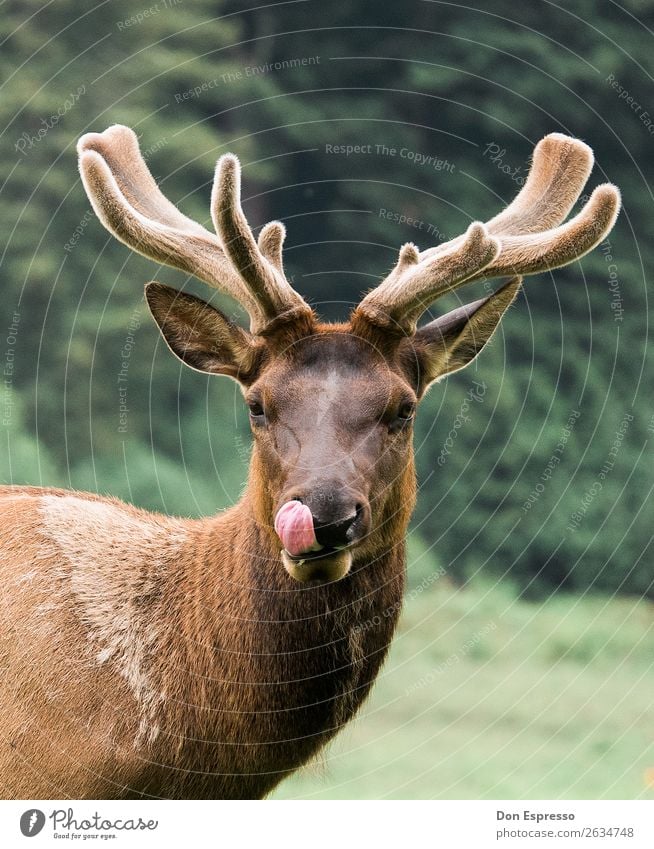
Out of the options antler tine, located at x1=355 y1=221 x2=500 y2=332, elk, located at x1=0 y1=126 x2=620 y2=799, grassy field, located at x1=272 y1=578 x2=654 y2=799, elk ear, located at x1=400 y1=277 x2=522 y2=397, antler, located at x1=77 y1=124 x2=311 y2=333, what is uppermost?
antler, located at x1=77 y1=124 x2=311 y2=333

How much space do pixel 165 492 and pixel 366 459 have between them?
11.7 metres

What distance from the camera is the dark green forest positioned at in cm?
1986

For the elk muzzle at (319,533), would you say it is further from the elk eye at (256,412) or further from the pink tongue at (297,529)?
the elk eye at (256,412)

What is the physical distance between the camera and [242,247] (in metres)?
6.40

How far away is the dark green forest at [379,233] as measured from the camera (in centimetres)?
1986

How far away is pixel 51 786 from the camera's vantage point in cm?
635

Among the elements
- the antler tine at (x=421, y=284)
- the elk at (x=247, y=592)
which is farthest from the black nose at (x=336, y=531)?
the antler tine at (x=421, y=284)

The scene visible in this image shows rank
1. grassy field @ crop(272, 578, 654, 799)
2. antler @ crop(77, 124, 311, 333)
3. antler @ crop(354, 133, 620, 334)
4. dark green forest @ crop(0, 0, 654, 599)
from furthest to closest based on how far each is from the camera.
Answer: dark green forest @ crop(0, 0, 654, 599) < grassy field @ crop(272, 578, 654, 799) < antler @ crop(354, 133, 620, 334) < antler @ crop(77, 124, 311, 333)

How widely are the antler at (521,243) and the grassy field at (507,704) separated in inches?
226

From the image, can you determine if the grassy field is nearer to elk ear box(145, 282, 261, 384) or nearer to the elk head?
elk ear box(145, 282, 261, 384)

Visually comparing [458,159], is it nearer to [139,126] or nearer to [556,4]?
[556,4]

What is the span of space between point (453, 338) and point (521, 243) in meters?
0.64

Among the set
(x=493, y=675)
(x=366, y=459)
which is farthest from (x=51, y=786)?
(x=493, y=675)
